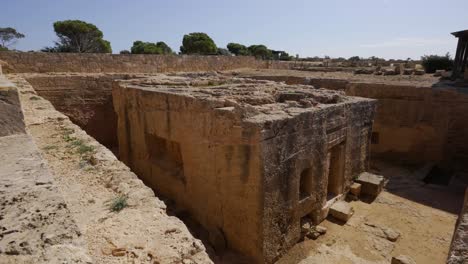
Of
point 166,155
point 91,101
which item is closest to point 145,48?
point 91,101

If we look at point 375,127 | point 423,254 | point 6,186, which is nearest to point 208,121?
point 6,186

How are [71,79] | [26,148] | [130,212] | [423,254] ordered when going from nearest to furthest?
[26,148]
[130,212]
[423,254]
[71,79]

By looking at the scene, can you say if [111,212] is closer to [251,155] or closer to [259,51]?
[251,155]

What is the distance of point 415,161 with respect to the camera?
406 inches

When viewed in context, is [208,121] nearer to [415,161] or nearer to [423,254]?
[423,254]

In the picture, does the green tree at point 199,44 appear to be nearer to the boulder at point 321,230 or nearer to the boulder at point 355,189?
the boulder at point 355,189

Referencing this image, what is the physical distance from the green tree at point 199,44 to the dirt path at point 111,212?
1193 inches

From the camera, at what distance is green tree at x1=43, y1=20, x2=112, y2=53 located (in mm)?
27469

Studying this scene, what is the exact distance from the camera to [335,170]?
703 centimetres

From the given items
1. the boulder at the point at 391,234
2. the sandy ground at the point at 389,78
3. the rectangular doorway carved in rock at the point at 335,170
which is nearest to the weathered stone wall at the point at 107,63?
the sandy ground at the point at 389,78

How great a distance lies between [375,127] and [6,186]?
11312mm

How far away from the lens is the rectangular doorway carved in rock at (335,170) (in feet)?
22.9

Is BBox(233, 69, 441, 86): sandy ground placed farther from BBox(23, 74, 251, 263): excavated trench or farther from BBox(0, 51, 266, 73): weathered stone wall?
BBox(23, 74, 251, 263): excavated trench

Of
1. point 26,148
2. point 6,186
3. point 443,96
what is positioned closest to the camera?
point 6,186
